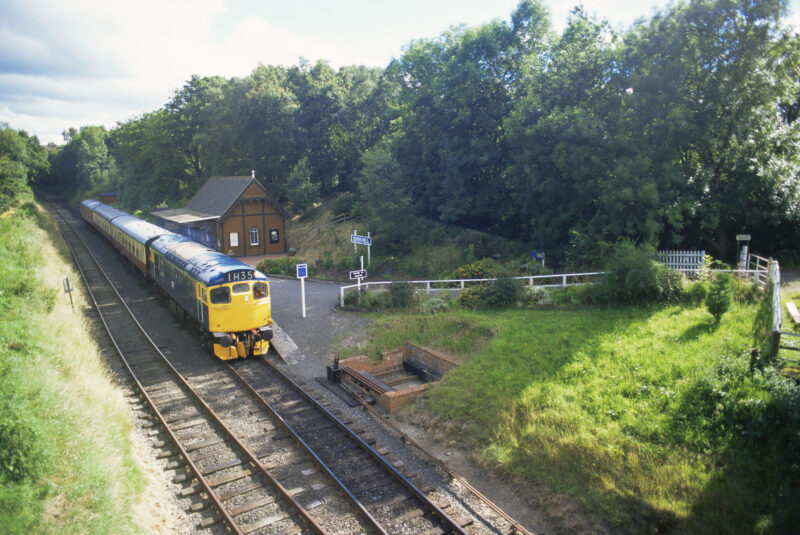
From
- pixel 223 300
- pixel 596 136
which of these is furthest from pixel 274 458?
pixel 596 136

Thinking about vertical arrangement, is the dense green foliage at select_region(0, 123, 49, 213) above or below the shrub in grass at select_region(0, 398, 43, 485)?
above

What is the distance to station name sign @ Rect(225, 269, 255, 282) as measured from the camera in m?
16.0

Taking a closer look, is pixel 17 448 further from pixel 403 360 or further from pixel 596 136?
pixel 596 136

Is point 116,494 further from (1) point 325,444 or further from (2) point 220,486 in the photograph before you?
(1) point 325,444

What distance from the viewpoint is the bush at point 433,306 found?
760 inches

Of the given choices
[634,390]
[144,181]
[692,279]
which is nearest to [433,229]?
[692,279]

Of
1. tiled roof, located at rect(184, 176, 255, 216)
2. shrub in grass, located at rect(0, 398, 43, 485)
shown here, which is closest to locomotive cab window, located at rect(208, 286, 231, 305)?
shrub in grass, located at rect(0, 398, 43, 485)

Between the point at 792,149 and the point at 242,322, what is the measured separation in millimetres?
21887

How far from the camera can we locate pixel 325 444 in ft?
37.3

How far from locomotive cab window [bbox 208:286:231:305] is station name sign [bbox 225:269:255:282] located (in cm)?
31

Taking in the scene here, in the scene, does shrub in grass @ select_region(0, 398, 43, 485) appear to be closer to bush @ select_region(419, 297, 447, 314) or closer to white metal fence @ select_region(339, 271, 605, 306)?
bush @ select_region(419, 297, 447, 314)

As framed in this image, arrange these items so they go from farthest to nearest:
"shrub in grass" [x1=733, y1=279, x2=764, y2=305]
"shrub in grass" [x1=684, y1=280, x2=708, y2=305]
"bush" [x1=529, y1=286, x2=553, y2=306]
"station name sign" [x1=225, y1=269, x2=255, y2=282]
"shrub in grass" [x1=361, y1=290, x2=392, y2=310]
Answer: "shrub in grass" [x1=361, y1=290, x2=392, y2=310]
"bush" [x1=529, y1=286, x2=553, y2=306]
"shrub in grass" [x1=684, y1=280, x2=708, y2=305]
"station name sign" [x1=225, y1=269, x2=255, y2=282]
"shrub in grass" [x1=733, y1=279, x2=764, y2=305]

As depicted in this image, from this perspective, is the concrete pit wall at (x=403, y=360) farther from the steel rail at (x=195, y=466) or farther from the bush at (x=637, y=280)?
the bush at (x=637, y=280)

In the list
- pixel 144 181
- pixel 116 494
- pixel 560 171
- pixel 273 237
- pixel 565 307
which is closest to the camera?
pixel 116 494
